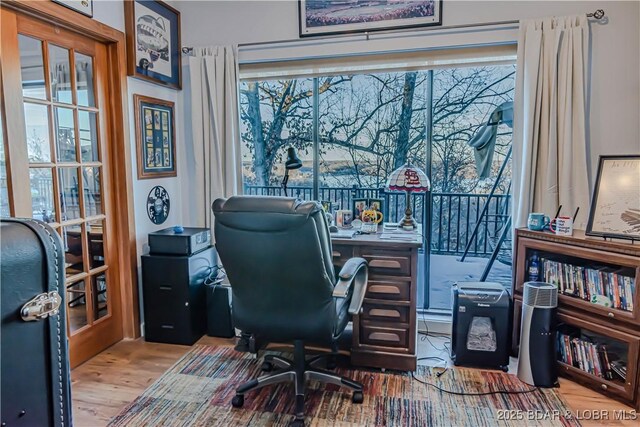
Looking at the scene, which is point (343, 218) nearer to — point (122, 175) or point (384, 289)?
point (384, 289)

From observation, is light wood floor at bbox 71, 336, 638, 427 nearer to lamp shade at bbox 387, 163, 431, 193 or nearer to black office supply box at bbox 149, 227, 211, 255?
black office supply box at bbox 149, 227, 211, 255

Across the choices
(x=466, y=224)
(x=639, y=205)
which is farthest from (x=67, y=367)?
(x=466, y=224)

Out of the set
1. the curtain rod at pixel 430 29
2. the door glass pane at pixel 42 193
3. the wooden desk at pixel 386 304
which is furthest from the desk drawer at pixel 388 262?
the door glass pane at pixel 42 193

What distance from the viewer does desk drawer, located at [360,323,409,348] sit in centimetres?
242

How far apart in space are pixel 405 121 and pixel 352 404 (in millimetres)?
2264

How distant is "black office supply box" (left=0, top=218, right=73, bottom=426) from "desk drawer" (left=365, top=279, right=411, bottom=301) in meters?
1.85

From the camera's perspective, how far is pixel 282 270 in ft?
5.78

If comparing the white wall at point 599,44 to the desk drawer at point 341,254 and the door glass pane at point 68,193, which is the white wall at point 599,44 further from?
the door glass pane at point 68,193

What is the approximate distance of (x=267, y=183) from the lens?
3.72m

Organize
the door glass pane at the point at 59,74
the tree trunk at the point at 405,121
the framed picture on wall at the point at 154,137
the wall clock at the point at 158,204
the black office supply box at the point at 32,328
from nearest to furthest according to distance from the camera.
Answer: the black office supply box at the point at 32,328
the door glass pane at the point at 59,74
the framed picture on wall at the point at 154,137
the wall clock at the point at 158,204
the tree trunk at the point at 405,121

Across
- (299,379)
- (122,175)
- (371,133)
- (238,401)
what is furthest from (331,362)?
(371,133)

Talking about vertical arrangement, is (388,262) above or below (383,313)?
above

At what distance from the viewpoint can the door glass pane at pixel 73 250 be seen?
246 centimetres

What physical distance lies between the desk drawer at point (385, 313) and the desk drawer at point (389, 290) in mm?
49
